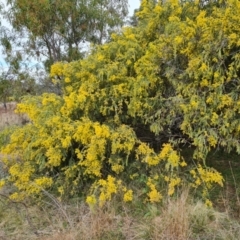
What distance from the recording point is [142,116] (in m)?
4.66

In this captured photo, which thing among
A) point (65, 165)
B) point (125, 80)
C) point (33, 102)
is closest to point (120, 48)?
point (125, 80)

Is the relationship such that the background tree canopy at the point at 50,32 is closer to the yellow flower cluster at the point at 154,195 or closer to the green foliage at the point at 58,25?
the green foliage at the point at 58,25

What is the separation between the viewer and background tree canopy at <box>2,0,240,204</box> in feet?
13.9

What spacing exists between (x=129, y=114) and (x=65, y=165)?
44.7 inches

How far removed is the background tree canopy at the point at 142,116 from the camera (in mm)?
4227

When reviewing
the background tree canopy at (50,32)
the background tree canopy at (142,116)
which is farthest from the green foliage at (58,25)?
the background tree canopy at (142,116)

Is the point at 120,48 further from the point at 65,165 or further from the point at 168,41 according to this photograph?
the point at 65,165

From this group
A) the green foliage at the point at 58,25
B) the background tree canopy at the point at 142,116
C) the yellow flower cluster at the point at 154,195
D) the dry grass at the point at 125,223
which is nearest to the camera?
the dry grass at the point at 125,223

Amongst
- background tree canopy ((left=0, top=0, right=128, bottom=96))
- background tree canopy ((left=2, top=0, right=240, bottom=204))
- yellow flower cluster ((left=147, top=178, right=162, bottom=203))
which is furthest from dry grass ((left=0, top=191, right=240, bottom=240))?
background tree canopy ((left=0, top=0, right=128, bottom=96))

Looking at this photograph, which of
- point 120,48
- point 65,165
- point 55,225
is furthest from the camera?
point 120,48

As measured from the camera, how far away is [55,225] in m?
3.76

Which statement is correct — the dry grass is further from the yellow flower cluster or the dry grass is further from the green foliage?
the green foliage

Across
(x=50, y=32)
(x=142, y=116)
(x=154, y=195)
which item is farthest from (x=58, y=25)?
(x=154, y=195)

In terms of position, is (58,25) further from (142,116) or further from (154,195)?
(154,195)
